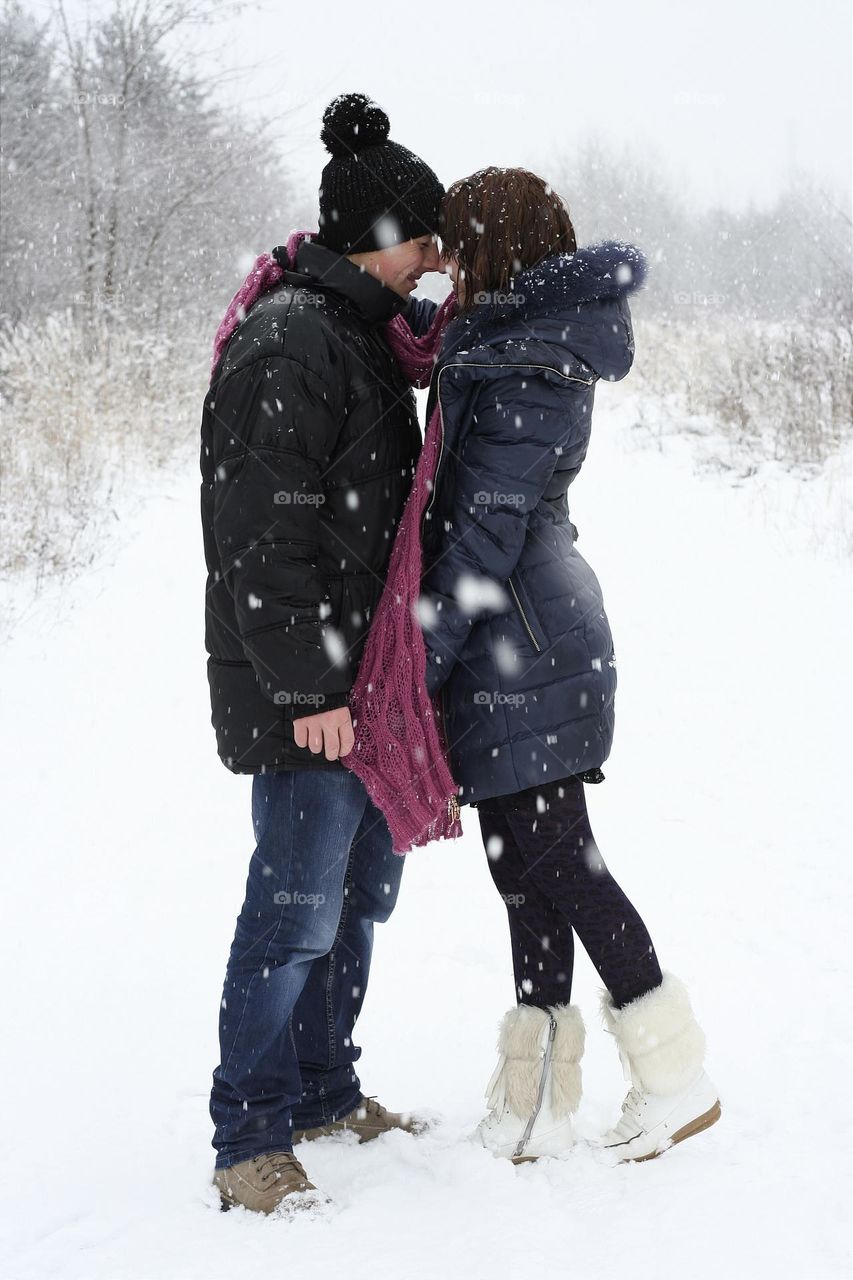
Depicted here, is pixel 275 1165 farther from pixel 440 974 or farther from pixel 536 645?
pixel 536 645

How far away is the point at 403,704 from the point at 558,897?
561 millimetres

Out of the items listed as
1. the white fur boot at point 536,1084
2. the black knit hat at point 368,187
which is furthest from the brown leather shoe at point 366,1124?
the black knit hat at point 368,187

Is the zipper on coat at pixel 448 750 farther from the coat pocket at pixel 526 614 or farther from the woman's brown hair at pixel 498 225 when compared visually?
the woman's brown hair at pixel 498 225

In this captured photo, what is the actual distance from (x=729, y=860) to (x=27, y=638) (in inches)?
162

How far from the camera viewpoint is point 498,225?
2.09 metres

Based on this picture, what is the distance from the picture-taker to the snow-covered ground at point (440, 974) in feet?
6.72

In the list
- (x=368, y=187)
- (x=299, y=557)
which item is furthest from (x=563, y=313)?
(x=299, y=557)

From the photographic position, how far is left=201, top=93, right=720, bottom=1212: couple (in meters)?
2.04

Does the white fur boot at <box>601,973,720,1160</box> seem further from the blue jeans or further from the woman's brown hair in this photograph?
the woman's brown hair

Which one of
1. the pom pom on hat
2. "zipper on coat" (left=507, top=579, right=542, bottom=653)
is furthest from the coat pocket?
the pom pom on hat

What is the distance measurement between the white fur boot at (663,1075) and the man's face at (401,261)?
1.64 m

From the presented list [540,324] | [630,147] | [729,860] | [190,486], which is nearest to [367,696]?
[540,324]

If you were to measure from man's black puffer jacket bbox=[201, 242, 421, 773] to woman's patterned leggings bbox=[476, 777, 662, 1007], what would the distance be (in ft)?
1.45

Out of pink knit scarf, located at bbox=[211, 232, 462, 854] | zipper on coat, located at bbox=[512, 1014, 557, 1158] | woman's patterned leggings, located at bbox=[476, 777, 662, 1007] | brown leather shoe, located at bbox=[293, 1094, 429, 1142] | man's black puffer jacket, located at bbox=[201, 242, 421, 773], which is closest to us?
man's black puffer jacket, located at bbox=[201, 242, 421, 773]
